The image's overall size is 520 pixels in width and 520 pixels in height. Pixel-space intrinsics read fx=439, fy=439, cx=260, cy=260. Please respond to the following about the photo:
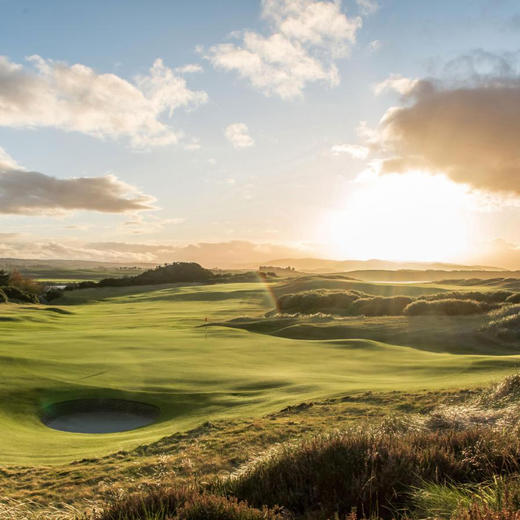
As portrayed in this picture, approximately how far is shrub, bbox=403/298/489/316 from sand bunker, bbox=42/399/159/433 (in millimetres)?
28933

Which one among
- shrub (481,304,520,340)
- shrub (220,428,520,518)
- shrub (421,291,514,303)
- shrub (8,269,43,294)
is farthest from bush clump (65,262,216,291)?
shrub (220,428,520,518)

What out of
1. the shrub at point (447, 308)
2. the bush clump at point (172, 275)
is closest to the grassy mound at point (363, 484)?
the shrub at point (447, 308)

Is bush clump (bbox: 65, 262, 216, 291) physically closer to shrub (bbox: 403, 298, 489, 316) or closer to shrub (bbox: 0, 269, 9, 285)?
shrub (bbox: 0, 269, 9, 285)

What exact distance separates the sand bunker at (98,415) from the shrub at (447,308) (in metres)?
28.9

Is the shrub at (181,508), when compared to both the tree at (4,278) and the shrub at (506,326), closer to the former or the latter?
the shrub at (506,326)

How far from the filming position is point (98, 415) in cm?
1360

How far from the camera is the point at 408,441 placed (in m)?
5.93

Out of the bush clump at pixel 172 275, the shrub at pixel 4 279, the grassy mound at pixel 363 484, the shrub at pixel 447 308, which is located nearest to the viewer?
the grassy mound at pixel 363 484

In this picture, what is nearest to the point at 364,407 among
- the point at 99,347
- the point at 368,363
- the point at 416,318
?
the point at 368,363

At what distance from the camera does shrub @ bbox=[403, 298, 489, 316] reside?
36.3 metres

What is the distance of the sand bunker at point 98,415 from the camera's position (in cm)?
1272

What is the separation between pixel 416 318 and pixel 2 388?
28.2 m

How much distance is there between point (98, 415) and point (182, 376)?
3.53m

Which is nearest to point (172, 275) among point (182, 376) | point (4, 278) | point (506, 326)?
point (4, 278)
